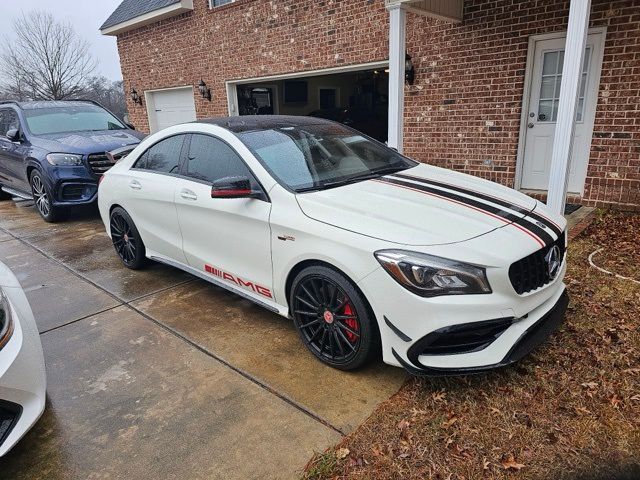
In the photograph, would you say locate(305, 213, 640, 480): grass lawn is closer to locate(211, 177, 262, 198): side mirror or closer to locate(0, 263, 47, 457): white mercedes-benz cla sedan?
locate(0, 263, 47, 457): white mercedes-benz cla sedan

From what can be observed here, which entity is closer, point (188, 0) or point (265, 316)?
point (265, 316)

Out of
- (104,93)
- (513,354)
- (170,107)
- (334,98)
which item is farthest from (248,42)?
(104,93)

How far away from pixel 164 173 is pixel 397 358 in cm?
260

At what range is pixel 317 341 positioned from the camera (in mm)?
2900

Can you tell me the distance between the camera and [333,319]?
269 cm

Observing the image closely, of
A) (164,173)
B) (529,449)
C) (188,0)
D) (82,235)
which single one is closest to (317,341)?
(529,449)

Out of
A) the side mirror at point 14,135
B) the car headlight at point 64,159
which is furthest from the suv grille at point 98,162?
the side mirror at point 14,135

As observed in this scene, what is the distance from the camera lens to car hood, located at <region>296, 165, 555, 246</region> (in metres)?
2.41

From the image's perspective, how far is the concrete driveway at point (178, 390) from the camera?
219 cm

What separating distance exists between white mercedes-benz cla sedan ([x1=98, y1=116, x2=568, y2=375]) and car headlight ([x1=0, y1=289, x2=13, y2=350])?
1.30 meters

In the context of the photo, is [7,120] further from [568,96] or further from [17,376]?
[568,96]

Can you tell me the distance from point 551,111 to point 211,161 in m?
4.95

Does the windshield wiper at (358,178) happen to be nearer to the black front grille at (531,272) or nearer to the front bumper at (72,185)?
the black front grille at (531,272)

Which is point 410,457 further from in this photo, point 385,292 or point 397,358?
point 385,292
